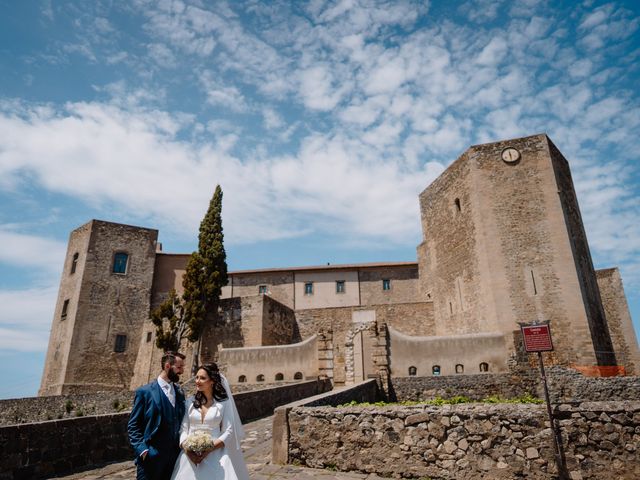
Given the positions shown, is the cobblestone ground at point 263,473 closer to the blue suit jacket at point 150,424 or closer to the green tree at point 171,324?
the blue suit jacket at point 150,424

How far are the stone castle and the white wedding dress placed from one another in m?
14.0

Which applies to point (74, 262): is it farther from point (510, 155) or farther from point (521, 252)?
point (510, 155)

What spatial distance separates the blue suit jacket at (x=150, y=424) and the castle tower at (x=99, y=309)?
26172 millimetres

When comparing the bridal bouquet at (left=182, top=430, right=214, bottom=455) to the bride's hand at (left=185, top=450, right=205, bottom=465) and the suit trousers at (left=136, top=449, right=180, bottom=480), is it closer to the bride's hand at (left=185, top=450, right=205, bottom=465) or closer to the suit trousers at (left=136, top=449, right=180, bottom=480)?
the bride's hand at (left=185, top=450, right=205, bottom=465)

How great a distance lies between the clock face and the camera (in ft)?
69.1

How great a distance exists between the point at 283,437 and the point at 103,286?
25.7 m

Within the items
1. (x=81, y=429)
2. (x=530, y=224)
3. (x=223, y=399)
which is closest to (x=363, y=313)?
(x=530, y=224)

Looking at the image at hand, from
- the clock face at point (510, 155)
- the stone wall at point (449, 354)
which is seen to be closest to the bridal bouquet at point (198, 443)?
the stone wall at point (449, 354)

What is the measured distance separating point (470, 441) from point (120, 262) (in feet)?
93.8

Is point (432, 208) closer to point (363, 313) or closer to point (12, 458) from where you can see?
point (363, 313)

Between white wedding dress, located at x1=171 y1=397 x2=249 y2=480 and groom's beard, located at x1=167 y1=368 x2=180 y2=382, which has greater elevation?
groom's beard, located at x1=167 y1=368 x2=180 y2=382

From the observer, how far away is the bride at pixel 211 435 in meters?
3.62

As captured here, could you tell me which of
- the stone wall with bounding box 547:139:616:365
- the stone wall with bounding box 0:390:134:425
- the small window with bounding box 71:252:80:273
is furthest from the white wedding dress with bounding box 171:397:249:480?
the small window with bounding box 71:252:80:273

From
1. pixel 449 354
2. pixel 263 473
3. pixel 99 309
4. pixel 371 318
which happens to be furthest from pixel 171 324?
→ pixel 263 473
